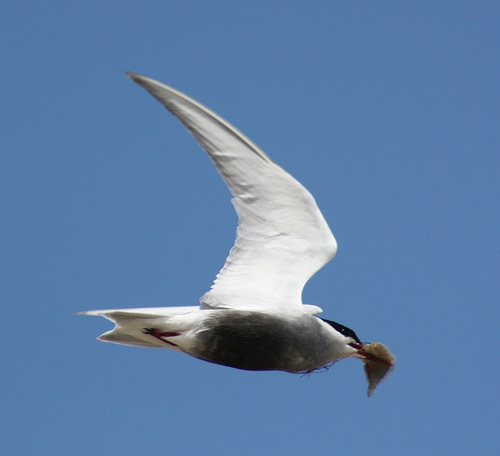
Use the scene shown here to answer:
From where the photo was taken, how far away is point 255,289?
6016 millimetres

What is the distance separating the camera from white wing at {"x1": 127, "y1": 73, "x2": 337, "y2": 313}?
573 centimetres

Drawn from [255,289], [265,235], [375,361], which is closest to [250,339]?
[255,289]

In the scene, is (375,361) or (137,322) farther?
(375,361)

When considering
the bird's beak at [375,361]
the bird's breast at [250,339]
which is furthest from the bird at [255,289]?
the bird's beak at [375,361]

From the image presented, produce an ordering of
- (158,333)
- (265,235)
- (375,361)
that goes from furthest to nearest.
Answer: (375,361)
(265,235)
(158,333)

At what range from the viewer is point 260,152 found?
5.73 m

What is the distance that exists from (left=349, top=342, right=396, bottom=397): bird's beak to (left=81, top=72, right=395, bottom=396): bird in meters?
0.42

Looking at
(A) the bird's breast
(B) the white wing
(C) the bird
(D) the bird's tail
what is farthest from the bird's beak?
(D) the bird's tail

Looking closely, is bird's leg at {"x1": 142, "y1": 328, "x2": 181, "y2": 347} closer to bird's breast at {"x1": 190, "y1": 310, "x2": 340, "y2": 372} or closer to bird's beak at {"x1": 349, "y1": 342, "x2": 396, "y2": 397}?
bird's breast at {"x1": 190, "y1": 310, "x2": 340, "y2": 372}

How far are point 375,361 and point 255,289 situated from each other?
117 centimetres

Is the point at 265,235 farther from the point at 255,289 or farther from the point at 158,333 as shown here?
the point at 158,333

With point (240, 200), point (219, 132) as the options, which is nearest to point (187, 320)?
point (240, 200)

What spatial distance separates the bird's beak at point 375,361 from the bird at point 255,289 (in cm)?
42

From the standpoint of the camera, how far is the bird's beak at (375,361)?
659 cm
